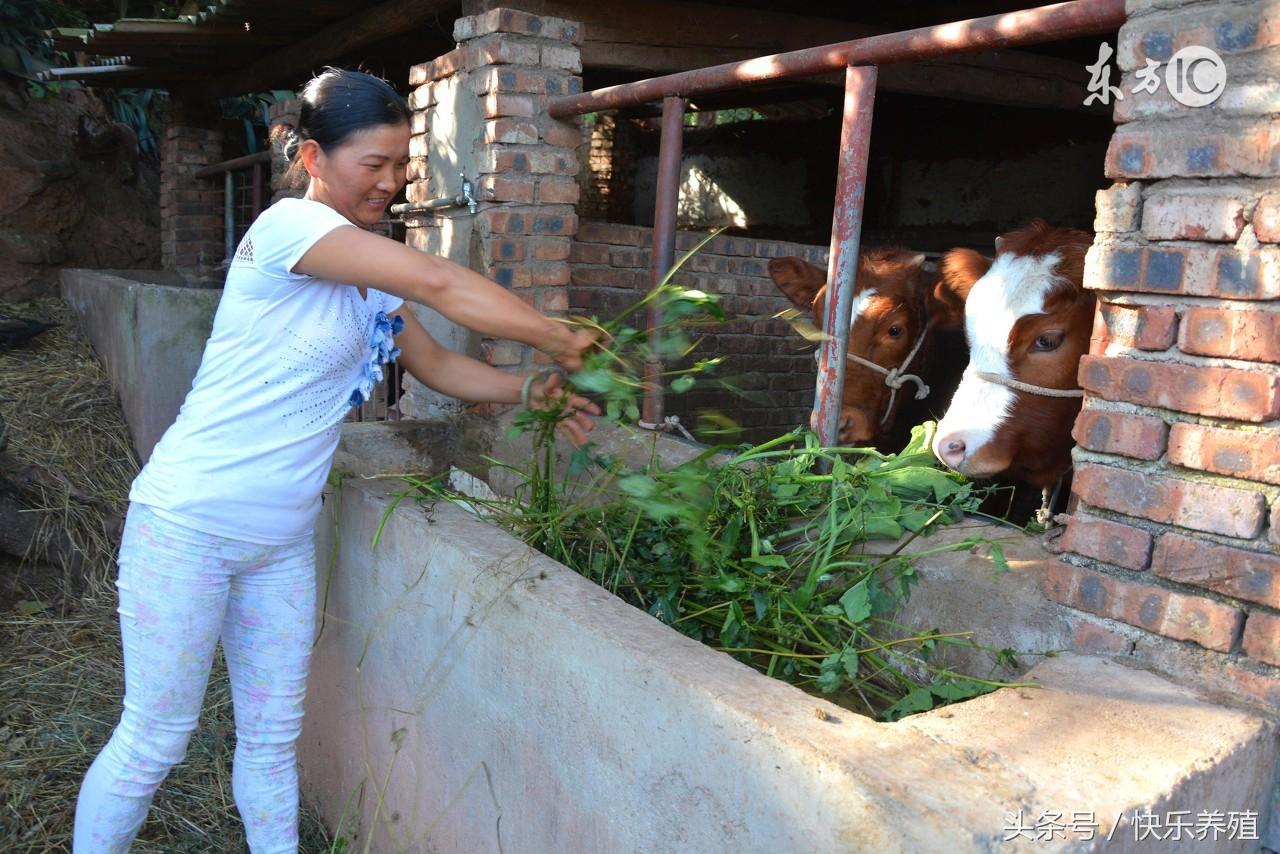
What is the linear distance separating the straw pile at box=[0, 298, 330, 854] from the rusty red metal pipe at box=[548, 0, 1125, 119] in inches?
96.6

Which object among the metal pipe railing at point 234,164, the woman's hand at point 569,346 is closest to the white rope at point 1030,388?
the woman's hand at point 569,346

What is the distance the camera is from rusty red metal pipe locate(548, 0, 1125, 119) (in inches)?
81.3

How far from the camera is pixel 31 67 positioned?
26.8 ft

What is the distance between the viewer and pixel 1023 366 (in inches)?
112

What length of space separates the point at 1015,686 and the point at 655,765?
2.04 ft

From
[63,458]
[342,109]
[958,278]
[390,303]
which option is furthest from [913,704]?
[63,458]

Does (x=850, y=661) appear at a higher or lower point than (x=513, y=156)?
lower

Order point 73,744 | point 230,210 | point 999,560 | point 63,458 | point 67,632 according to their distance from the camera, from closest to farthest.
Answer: point 999,560 < point 73,744 < point 67,632 < point 63,458 < point 230,210

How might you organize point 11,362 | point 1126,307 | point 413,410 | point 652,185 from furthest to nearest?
point 652,185
point 11,362
point 413,410
point 1126,307

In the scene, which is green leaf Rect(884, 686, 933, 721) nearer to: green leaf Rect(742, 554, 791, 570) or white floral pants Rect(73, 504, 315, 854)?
green leaf Rect(742, 554, 791, 570)

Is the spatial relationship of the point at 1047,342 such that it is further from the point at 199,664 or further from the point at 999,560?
the point at 199,664

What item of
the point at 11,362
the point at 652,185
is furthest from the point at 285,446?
the point at 652,185

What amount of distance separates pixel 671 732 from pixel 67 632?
11.3ft

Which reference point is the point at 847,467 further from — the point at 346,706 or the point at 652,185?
the point at 652,185
